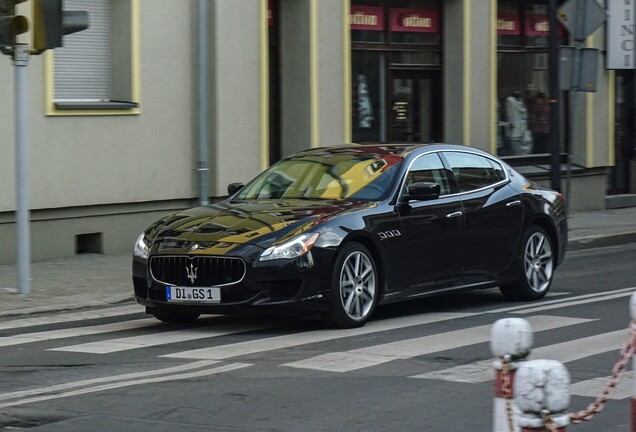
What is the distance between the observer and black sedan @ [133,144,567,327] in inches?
392

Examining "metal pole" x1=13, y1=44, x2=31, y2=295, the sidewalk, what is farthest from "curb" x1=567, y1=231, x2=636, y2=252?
"metal pole" x1=13, y1=44, x2=31, y2=295

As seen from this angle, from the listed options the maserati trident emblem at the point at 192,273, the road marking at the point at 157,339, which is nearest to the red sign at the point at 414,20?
the road marking at the point at 157,339

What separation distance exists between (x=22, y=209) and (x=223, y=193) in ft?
18.6

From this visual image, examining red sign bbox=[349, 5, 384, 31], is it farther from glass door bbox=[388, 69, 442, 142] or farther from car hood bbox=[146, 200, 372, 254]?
car hood bbox=[146, 200, 372, 254]

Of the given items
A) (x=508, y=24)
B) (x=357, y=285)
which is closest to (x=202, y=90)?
(x=357, y=285)

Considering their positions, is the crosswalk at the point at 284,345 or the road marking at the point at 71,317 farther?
the road marking at the point at 71,317

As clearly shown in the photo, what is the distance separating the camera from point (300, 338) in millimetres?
9797

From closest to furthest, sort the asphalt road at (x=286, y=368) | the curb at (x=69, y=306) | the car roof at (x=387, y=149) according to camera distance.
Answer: the asphalt road at (x=286, y=368) → the car roof at (x=387, y=149) → the curb at (x=69, y=306)

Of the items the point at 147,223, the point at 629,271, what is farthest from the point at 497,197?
the point at 147,223

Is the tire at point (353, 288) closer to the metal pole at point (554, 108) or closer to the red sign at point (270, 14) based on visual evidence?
the metal pole at point (554, 108)

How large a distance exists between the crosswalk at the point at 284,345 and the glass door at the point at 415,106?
36.2ft

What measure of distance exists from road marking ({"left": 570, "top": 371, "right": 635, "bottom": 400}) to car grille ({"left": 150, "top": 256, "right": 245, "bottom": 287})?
9.75ft

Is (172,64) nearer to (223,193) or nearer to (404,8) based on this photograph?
(223,193)

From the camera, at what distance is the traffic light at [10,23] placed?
41.3 ft
